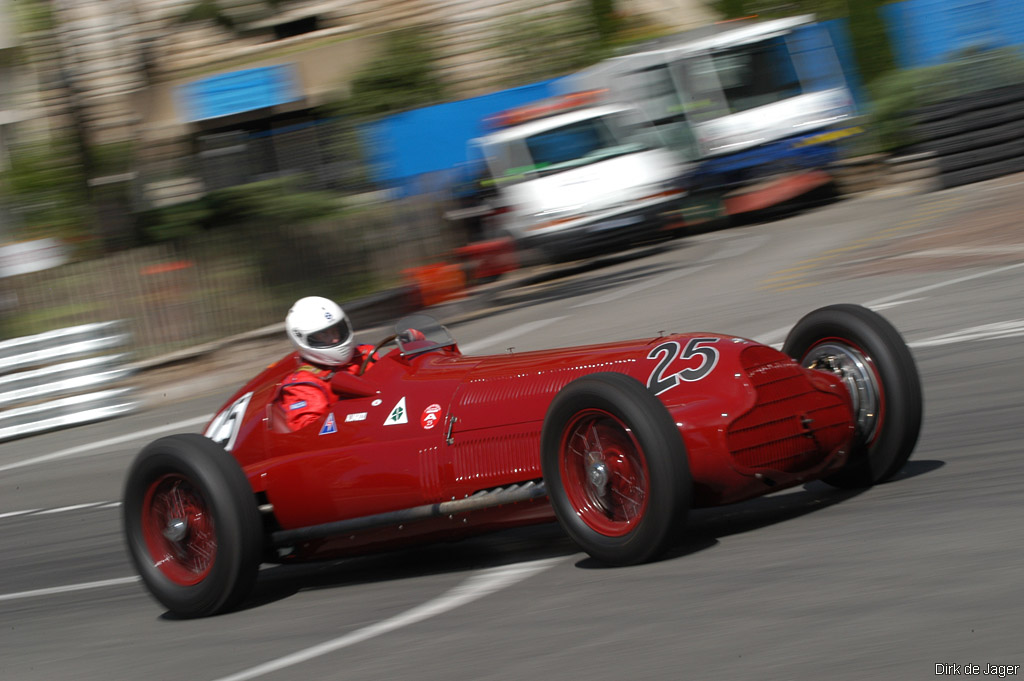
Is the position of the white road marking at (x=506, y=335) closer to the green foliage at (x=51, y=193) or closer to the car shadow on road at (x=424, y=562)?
the car shadow on road at (x=424, y=562)

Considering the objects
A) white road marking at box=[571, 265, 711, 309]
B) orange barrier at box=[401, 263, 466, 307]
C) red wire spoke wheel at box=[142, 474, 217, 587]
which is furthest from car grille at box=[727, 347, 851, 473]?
orange barrier at box=[401, 263, 466, 307]

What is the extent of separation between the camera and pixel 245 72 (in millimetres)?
28891

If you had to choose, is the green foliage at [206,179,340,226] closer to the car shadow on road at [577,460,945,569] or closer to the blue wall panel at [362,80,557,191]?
the blue wall panel at [362,80,557,191]

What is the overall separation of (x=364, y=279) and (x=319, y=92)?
12.0 metres

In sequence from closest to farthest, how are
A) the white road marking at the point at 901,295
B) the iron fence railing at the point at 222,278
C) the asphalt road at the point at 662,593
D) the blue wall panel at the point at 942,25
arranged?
the asphalt road at the point at 662,593 < the white road marking at the point at 901,295 < the iron fence railing at the point at 222,278 < the blue wall panel at the point at 942,25

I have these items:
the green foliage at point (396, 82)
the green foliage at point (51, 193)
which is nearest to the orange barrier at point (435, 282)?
the green foliage at point (51, 193)

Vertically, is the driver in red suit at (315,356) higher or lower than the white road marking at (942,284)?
Answer: higher

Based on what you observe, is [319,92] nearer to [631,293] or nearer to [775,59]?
[775,59]

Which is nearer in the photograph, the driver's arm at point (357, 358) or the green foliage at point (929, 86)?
the driver's arm at point (357, 358)

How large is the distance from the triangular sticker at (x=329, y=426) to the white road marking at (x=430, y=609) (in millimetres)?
935

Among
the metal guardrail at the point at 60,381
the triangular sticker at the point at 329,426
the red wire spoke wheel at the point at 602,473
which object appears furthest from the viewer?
the metal guardrail at the point at 60,381

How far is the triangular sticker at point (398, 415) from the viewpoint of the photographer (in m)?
5.80

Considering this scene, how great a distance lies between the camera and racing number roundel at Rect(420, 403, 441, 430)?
5.69 metres

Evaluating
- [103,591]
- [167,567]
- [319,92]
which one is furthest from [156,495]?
[319,92]
